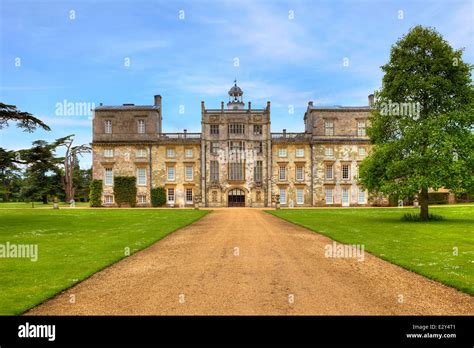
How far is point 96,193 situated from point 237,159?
20.0 m

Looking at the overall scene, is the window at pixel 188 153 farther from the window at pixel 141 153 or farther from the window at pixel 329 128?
the window at pixel 329 128

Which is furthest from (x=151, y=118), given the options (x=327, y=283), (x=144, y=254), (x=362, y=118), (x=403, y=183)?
(x=327, y=283)

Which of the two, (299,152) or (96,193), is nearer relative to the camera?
(96,193)

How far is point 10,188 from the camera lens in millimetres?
80062

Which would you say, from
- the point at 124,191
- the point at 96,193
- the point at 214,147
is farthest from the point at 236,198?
the point at 96,193

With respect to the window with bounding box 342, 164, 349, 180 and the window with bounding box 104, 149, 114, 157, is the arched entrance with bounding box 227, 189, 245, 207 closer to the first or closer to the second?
the window with bounding box 342, 164, 349, 180

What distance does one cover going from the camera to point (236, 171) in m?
50.1

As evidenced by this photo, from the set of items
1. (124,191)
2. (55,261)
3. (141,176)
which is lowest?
(55,261)

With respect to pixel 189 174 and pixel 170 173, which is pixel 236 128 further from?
pixel 170 173

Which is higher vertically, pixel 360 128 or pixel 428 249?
pixel 360 128

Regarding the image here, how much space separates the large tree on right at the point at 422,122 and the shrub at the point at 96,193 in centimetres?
3706

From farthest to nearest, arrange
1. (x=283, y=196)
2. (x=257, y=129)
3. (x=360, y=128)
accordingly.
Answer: (x=360, y=128)
(x=257, y=129)
(x=283, y=196)

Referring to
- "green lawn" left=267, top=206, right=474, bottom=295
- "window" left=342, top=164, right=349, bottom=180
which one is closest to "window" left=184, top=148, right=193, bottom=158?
"window" left=342, top=164, right=349, bottom=180

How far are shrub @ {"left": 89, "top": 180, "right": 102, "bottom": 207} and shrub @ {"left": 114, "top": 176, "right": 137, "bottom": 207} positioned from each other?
2220 mm
